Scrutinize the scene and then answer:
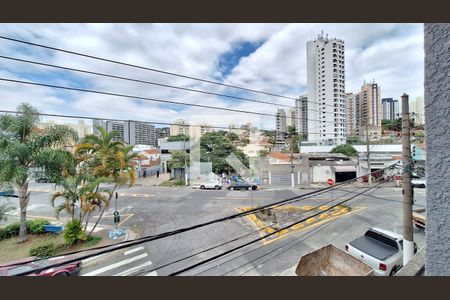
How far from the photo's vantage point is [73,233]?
8766 mm

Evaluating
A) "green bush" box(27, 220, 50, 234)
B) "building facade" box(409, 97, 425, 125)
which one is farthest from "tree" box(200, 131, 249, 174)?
"building facade" box(409, 97, 425, 125)

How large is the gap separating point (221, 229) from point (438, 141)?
10.2 m

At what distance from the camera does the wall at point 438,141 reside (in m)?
0.91

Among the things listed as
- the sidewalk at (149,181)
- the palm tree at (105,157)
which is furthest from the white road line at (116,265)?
the sidewalk at (149,181)

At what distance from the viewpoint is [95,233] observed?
33.2 feet

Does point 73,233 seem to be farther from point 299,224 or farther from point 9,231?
point 299,224

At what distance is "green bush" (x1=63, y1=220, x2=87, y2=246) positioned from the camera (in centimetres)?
867

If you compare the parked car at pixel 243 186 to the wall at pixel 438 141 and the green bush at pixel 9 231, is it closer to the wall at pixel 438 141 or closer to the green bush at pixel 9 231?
the green bush at pixel 9 231

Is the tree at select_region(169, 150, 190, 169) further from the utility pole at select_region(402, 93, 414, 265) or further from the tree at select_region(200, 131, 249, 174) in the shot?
the utility pole at select_region(402, 93, 414, 265)

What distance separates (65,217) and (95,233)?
454 cm

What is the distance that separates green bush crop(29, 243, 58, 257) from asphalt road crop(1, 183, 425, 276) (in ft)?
7.56

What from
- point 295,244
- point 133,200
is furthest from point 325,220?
point 133,200

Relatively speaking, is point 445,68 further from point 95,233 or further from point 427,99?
point 95,233

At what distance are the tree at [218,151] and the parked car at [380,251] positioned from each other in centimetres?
1839
